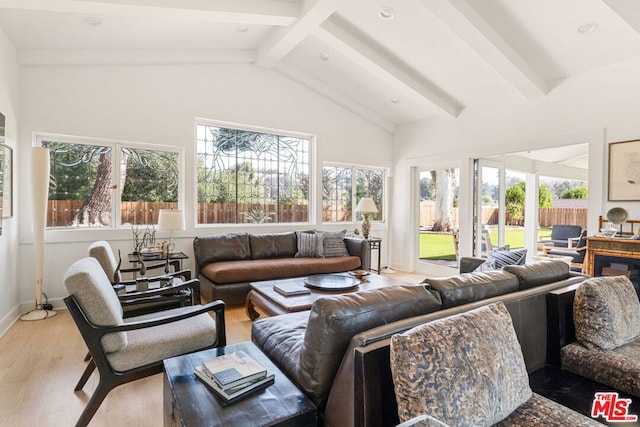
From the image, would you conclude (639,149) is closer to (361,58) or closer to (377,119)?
(361,58)

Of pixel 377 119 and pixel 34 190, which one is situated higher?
pixel 377 119

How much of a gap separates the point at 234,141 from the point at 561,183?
7.49 metres

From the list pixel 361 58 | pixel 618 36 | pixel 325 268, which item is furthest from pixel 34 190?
pixel 618 36

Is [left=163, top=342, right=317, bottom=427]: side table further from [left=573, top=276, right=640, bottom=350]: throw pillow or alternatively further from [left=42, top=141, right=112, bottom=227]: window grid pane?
[left=42, top=141, right=112, bottom=227]: window grid pane

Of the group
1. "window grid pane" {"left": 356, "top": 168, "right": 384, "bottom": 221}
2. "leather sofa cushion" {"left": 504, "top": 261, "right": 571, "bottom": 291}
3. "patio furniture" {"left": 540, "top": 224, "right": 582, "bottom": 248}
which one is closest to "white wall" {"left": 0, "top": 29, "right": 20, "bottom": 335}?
"leather sofa cushion" {"left": 504, "top": 261, "right": 571, "bottom": 291}

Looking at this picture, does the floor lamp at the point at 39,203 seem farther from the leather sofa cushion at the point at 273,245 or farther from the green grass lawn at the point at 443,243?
the green grass lawn at the point at 443,243

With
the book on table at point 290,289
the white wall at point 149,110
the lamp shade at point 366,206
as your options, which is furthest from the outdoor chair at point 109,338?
the lamp shade at point 366,206

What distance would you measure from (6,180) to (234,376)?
11.5 feet

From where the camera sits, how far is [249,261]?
4539 millimetres

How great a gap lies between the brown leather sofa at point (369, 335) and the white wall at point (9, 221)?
3.09 metres

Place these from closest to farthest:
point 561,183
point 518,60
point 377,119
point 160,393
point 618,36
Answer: point 160,393
point 618,36
point 518,60
point 377,119
point 561,183

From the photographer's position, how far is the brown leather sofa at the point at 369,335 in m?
1.15

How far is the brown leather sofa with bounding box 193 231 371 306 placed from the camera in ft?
13.1

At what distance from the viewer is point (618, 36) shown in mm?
3436
